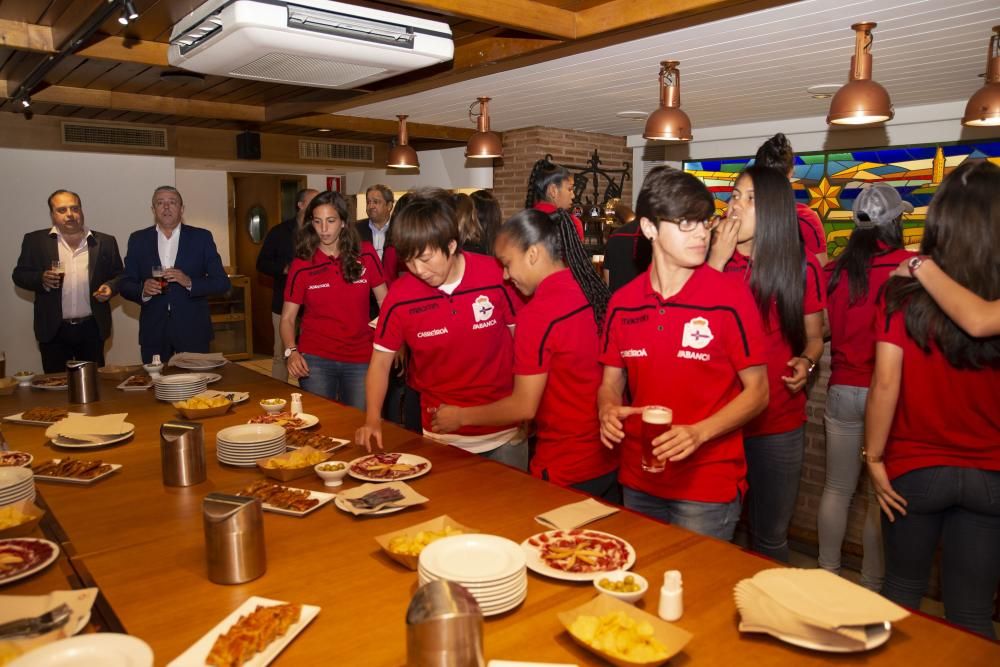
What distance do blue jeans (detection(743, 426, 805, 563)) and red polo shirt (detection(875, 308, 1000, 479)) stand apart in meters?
0.57

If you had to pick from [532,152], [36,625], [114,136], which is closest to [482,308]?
[36,625]

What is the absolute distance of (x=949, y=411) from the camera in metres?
2.03

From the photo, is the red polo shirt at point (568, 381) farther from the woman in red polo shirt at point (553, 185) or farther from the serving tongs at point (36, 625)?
the woman in red polo shirt at point (553, 185)

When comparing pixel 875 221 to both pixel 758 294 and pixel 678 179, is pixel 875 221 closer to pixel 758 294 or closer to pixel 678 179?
pixel 758 294

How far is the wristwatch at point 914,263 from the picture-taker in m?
2.04

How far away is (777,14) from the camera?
11.8ft

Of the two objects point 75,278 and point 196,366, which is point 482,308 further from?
point 75,278

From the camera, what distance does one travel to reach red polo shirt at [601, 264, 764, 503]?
2027 millimetres

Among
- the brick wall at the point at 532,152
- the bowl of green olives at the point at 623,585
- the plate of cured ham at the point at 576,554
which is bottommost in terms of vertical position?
the plate of cured ham at the point at 576,554

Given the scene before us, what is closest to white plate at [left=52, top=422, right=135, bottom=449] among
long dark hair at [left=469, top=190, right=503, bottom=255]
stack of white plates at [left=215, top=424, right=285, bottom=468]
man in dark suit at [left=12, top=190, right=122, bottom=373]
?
stack of white plates at [left=215, top=424, right=285, bottom=468]

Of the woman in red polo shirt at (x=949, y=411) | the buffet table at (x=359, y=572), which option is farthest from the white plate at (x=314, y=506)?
the woman in red polo shirt at (x=949, y=411)

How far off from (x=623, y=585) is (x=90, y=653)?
0.96 meters

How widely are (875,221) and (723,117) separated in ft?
15.0

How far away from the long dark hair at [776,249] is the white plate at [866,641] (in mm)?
1501
